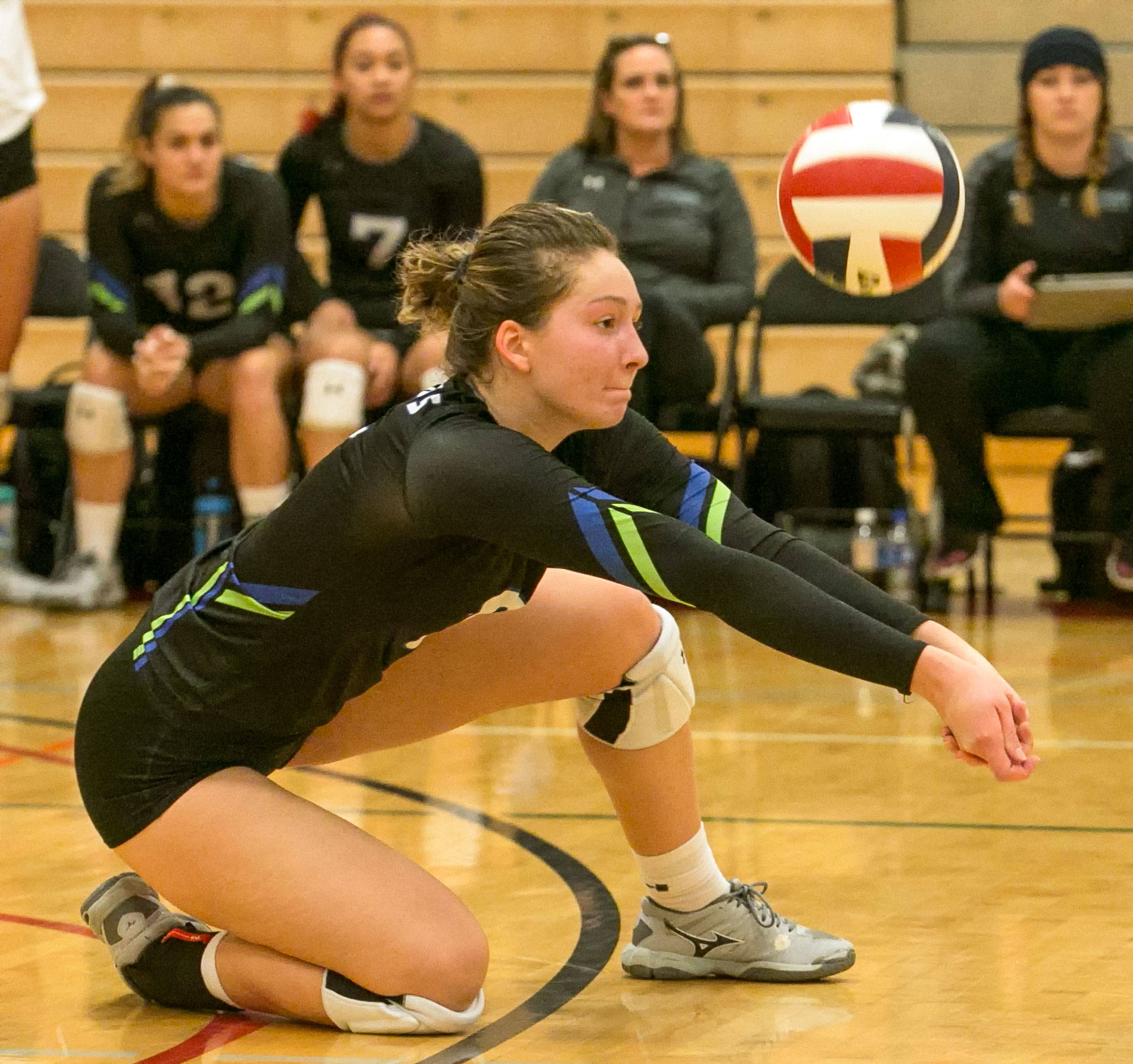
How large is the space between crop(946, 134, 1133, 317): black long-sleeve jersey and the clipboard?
0.17m

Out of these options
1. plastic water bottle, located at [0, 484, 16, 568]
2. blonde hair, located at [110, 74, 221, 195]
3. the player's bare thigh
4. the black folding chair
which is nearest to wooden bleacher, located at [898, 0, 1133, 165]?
the black folding chair

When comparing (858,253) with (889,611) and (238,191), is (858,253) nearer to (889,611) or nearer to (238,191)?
(889,611)

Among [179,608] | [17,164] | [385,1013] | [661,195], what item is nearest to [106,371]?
[17,164]

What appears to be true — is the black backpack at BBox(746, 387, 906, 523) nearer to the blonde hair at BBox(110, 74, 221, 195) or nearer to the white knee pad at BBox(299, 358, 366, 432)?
the white knee pad at BBox(299, 358, 366, 432)

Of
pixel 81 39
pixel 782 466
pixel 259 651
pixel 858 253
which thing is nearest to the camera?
pixel 259 651

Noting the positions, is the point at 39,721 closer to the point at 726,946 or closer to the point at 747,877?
the point at 747,877

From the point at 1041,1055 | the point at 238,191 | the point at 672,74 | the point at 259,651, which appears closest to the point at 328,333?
the point at 238,191

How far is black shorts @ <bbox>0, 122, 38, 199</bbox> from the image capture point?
14.4ft

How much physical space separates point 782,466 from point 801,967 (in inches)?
140

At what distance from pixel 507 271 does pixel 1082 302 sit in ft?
10.8

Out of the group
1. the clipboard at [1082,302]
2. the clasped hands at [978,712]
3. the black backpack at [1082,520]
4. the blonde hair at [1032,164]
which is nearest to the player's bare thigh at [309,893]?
the clasped hands at [978,712]

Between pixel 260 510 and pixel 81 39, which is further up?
pixel 81 39

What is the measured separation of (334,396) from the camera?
17.5ft

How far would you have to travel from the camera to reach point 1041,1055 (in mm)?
1987
